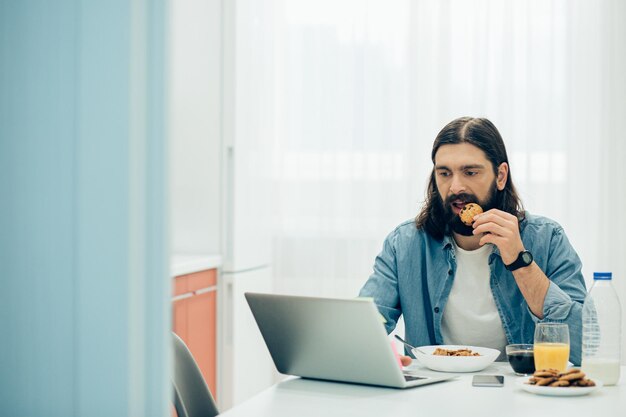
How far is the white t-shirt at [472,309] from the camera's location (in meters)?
1.94

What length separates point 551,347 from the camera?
146 centimetres

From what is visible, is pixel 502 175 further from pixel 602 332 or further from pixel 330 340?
pixel 330 340

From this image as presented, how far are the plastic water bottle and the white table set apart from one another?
0.12 ft

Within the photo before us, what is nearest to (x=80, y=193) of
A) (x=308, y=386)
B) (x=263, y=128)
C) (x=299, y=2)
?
(x=308, y=386)

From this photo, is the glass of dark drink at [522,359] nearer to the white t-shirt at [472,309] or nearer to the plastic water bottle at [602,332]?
the plastic water bottle at [602,332]

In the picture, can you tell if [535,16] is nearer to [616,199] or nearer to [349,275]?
[616,199]

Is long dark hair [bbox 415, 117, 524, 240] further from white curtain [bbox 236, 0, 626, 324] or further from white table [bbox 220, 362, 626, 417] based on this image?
white curtain [bbox 236, 0, 626, 324]

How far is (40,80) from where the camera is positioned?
0.48 m

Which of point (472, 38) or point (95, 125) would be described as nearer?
point (95, 125)

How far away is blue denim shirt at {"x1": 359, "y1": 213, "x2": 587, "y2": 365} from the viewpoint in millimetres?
1925

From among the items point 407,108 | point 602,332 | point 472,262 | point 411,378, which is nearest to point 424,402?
point 411,378

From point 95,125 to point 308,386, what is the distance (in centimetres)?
107

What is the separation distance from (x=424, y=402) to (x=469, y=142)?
3.15 feet

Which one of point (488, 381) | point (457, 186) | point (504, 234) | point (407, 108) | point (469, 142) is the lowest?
point (488, 381)
